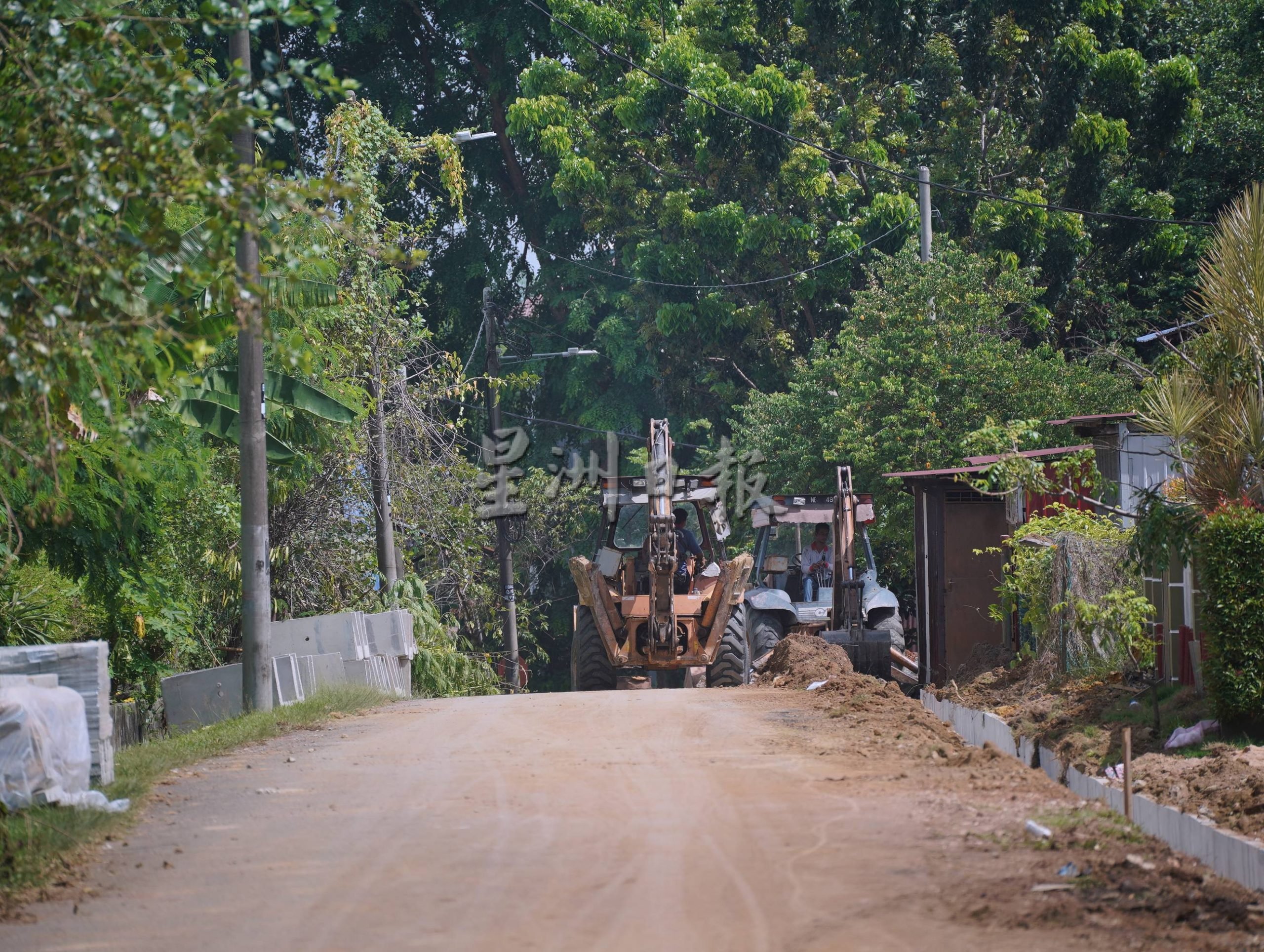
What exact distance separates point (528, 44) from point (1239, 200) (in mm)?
28549

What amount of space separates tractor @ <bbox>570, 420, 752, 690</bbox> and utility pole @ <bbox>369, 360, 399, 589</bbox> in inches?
155

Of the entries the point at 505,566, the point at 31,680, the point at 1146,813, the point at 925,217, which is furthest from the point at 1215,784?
the point at 505,566

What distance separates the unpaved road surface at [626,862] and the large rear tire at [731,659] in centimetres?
845

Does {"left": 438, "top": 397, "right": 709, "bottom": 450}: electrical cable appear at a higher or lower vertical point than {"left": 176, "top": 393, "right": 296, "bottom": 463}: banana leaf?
higher

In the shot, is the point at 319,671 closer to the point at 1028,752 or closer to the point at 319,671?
the point at 319,671

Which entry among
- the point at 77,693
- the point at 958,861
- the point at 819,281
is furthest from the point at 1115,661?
the point at 819,281

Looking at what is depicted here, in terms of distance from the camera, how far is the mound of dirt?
59.9 ft

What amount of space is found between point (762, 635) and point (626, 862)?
13.9 m

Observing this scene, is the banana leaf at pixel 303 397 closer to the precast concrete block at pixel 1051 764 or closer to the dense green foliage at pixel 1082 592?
the dense green foliage at pixel 1082 592

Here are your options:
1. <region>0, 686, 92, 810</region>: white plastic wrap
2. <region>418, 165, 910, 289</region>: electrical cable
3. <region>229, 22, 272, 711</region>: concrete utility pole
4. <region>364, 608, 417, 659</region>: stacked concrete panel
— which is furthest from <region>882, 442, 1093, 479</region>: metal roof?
<region>418, 165, 910, 289</region>: electrical cable

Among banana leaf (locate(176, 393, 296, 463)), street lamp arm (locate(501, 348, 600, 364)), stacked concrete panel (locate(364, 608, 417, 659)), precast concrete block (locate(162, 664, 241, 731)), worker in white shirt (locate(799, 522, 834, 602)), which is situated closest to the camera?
banana leaf (locate(176, 393, 296, 463))

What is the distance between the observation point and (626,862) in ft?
24.7

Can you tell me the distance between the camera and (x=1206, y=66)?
110 ft

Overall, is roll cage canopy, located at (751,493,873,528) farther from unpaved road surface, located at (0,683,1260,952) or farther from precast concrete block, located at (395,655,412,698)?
unpaved road surface, located at (0,683,1260,952)
